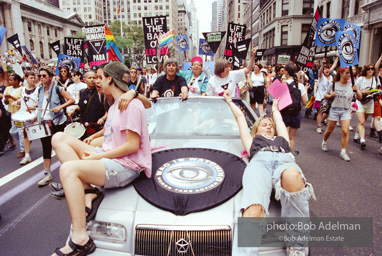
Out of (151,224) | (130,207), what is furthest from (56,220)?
(151,224)

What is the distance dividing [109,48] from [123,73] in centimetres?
445

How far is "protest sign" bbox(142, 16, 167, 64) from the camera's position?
10344mm

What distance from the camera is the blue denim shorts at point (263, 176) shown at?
2.14 metres

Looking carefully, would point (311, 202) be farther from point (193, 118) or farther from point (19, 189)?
point (19, 189)

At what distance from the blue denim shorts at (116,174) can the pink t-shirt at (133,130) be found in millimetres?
46

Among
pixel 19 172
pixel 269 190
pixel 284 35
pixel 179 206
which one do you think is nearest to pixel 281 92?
pixel 269 190

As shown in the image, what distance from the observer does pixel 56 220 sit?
3.61 metres

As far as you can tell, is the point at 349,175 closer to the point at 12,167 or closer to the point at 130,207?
the point at 130,207

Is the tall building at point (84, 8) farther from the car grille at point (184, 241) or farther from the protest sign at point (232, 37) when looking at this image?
the car grille at point (184, 241)

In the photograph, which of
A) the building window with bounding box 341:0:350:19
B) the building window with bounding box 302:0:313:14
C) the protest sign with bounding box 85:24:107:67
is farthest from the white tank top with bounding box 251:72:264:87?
the building window with bounding box 302:0:313:14

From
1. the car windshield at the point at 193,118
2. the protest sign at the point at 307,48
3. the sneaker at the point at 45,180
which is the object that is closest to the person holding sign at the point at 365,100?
the protest sign at the point at 307,48

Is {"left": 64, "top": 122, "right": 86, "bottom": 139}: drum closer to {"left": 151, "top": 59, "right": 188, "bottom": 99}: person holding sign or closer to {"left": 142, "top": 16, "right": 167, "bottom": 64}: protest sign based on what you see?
→ {"left": 151, "top": 59, "right": 188, "bottom": 99}: person holding sign

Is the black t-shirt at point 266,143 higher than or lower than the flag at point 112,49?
lower

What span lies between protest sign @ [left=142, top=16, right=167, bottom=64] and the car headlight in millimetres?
9253
